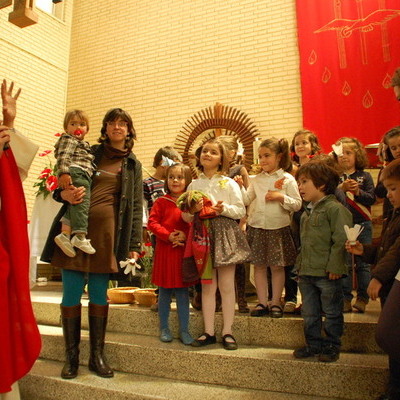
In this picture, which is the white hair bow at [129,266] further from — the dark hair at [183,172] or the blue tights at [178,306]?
Result: the dark hair at [183,172]

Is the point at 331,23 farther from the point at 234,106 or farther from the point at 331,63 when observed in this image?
the point at 234,106

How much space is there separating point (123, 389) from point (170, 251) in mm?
923

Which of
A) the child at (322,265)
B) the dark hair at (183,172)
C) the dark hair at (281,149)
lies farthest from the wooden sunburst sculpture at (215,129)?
the child at (322,265)

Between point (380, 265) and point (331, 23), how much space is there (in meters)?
A: 4.76

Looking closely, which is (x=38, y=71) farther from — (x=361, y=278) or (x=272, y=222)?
(x=361, y=278)

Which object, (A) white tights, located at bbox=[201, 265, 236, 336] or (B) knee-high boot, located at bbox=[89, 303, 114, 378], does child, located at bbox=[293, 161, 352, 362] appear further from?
(B) knee-high boot, located at bbox=[89, 303, 114, 378]

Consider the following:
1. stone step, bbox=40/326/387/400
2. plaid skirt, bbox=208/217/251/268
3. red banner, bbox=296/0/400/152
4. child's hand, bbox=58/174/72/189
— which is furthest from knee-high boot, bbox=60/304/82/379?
red banner, bbox=296/0/400/152

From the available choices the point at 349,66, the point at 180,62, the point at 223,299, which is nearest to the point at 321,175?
the point at 223,299

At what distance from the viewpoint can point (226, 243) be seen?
2.73 metres

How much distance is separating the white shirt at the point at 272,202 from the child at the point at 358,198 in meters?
0.36

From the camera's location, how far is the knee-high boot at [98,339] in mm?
2496

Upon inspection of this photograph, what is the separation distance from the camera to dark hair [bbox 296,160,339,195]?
255 cm

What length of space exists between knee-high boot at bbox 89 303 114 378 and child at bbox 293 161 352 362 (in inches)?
44.6

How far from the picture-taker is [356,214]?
322 cm
